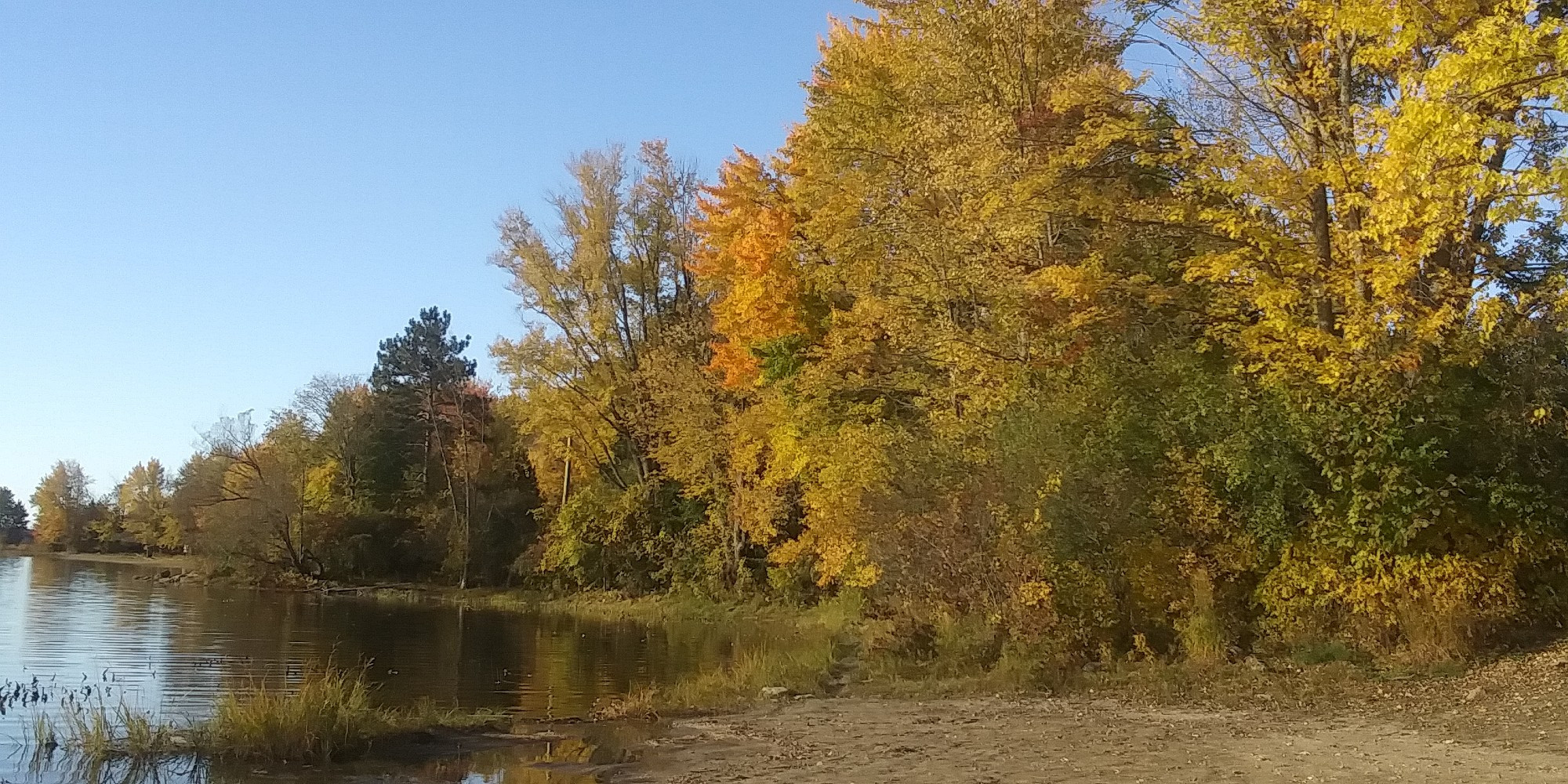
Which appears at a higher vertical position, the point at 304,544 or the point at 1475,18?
the point at 1475,18

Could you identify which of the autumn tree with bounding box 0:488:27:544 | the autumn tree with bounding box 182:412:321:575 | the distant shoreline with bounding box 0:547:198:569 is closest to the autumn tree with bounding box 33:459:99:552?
the distant shoreline with bounding box 0:547:198:569

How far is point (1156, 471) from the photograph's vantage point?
14.8 metres

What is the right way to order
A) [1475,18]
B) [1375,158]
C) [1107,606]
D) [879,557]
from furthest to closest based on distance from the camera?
[879,557] → [1107,606] → [1375,158] → [1475,18]

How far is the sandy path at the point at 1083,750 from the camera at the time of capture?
27.5ft

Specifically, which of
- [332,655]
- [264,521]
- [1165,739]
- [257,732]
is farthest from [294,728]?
[264,521]

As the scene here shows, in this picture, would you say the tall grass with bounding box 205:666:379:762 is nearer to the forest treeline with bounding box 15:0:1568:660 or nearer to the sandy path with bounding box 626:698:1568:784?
the sandy path with bounding box 626:698:1568:784

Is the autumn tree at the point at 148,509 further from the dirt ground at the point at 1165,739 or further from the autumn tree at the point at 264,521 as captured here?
the dirt ground at the point at 1165,739

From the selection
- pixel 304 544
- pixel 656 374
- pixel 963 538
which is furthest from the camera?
pixel 304 544

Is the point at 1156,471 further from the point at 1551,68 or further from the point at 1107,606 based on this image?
the point at 1551,68

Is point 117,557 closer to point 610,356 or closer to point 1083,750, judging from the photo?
point 610,356

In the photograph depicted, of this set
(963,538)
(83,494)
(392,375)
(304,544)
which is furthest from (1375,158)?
(83,494)

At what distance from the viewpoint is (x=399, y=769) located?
34.2 feet

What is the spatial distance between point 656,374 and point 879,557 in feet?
67.5

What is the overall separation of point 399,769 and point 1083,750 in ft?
20.1
